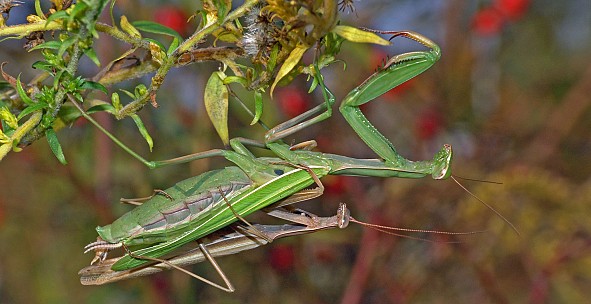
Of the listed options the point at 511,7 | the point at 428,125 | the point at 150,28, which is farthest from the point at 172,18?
the point at 511,7

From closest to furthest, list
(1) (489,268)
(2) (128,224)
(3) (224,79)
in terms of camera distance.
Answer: (3) (224,79) < (2) (128,224) < (1) (489,268)

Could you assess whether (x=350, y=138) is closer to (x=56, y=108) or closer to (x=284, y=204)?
(x=284, y=204)

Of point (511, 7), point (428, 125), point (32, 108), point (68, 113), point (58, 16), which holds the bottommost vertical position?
point (428, 125)

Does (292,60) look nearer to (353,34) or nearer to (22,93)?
(353,34)

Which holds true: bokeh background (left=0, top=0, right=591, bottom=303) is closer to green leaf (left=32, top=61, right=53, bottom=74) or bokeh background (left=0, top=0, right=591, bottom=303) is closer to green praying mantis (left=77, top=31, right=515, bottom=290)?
green praying mantis (left=77, top=31, right=515, bottom=290)

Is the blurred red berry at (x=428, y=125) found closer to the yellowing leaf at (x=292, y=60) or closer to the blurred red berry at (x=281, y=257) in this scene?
the blurred red berry at (x=281, y=257)

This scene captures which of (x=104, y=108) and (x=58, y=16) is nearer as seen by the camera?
(x=58, y=16)

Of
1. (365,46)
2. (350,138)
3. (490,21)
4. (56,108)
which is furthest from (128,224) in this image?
A: (490,21)
